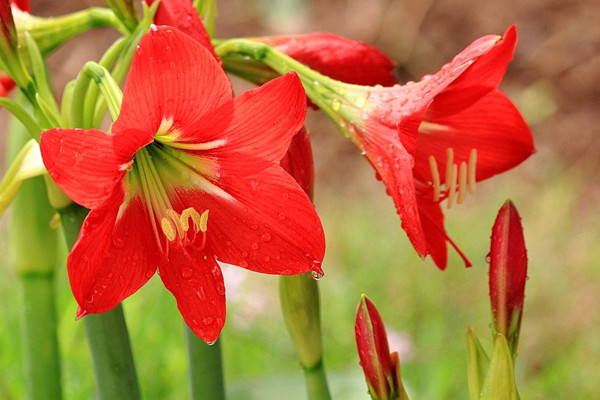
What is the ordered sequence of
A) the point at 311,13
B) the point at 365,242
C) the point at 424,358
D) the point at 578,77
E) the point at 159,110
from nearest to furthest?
the point at 159,110 → the point at 424,358 → the point at 365,242 → the point at 578,77 → the point at 311,13

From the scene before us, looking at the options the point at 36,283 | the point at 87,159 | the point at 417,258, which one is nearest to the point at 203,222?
the point at 87,159

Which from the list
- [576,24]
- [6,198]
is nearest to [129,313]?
[6,198]

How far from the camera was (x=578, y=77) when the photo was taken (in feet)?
11.7

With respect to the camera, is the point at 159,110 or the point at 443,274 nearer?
the point at 159,110

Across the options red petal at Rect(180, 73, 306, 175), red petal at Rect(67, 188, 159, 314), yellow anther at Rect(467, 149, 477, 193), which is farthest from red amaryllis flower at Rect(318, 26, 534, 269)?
red petal at Rect(67, 188, 159, 314)

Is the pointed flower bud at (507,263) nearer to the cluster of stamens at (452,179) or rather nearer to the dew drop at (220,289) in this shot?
the cluster of stamens at (452,179)

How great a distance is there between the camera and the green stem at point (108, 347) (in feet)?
2.61

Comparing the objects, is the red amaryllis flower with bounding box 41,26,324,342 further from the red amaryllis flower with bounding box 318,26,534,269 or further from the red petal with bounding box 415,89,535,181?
the red petal with bounding box 415,89,535,181

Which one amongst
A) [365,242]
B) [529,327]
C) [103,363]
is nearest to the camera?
[103,363]

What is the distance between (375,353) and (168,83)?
11.1 inches

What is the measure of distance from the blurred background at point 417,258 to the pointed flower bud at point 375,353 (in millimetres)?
441

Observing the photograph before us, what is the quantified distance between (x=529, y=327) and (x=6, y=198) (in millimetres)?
1690

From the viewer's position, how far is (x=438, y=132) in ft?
2.93

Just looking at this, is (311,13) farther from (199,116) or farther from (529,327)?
(199,116)
